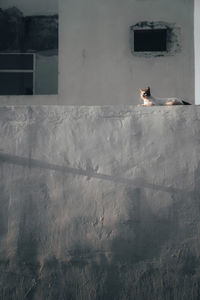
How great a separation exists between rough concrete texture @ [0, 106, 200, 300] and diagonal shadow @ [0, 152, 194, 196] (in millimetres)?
11

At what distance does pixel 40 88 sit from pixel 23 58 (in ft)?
3.01

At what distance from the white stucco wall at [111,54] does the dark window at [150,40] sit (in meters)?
0.24

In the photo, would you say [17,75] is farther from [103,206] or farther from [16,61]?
[103,206]

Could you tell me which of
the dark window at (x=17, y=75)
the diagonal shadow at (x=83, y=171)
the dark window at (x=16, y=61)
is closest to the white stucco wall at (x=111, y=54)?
the dark window at (x=17, y=75)

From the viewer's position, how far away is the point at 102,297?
4555 millimetres

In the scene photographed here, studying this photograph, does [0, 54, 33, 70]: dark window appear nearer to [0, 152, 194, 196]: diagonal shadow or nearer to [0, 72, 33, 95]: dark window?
[0, 72, 33, 95]: dark window

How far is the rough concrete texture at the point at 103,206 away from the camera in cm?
458

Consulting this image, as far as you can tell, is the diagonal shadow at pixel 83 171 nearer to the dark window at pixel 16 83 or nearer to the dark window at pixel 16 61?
the dark window at pixel 16 61

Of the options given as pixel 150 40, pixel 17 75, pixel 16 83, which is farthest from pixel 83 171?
pixel 17 75

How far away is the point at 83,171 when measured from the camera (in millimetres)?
4719

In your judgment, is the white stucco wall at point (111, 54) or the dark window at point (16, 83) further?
the dark window at point (16, 83)

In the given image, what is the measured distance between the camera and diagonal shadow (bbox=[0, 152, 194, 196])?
4.65 metres

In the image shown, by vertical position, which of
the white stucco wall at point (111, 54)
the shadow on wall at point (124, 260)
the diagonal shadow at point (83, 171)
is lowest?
the shadow on wall at point (124, 260)

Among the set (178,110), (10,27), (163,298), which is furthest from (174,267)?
(10,27)
